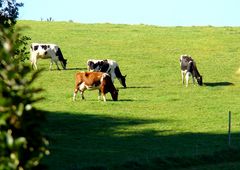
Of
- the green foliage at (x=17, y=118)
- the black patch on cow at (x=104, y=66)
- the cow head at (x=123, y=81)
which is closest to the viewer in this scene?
the green foliage at (x=17, y=118)

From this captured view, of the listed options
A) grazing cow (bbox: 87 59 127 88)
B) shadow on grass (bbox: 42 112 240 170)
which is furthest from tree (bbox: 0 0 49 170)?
grazing cow (bbox: 87 59 127 88)

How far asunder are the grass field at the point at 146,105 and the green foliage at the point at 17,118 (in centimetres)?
63

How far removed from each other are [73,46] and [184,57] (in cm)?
1642

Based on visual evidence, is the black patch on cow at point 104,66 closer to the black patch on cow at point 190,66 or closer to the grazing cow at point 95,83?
the black patch on cow at point 190,66

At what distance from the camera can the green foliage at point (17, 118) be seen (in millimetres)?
5758

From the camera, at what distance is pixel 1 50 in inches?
228

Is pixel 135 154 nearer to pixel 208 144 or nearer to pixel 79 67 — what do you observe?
pixel 208 144

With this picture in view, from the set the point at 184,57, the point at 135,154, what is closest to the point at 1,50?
the point at 135,154

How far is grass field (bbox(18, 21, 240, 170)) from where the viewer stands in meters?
21.5

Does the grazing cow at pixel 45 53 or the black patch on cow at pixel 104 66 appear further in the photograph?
the grazing cow at pixel 45 53

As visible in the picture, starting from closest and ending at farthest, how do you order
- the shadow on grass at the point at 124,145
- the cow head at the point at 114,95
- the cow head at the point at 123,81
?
the shadow on grass at the point at 124,145 → the cow head at the point at 114,95 → the cow head at the point at 123,81

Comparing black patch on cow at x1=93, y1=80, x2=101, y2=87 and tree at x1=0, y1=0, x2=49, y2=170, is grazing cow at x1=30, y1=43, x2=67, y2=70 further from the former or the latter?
tree at x1=0, y1=0, x2=49, y2=170

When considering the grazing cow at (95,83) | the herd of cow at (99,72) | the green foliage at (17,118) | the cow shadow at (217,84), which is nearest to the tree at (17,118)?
the green foliage at (17,118)

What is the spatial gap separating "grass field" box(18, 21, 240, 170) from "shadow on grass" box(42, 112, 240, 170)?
0.11 feet
